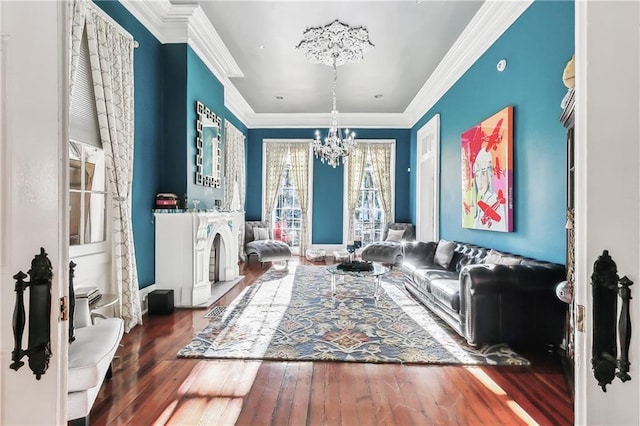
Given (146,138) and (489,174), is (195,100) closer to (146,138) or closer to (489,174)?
(146,138)

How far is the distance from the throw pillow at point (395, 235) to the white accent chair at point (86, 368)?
6.72 metres

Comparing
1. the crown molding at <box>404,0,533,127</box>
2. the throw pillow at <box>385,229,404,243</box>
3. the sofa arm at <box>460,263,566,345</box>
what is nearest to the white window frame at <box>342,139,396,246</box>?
the throw pillow at <box>385,229,404,243</box>

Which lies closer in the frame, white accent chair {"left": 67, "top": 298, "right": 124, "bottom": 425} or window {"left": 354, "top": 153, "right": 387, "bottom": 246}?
white accent chair {"left": 67, "top": 298, "right": 124, "bottom": 425}

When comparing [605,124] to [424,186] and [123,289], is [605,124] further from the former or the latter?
[424,186]

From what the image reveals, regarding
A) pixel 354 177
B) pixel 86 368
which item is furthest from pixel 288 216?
pixel 86 368

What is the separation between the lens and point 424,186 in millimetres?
7613

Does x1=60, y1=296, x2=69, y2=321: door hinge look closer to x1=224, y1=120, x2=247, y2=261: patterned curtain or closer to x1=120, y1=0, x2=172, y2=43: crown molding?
x1=120, y1=0, x2=172, y2=43: crown molding

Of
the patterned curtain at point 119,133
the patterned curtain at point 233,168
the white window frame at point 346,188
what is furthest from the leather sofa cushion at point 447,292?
the white window frame at point 346,188

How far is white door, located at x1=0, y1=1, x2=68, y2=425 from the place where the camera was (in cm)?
85

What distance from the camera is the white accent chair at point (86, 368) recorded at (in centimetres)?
180

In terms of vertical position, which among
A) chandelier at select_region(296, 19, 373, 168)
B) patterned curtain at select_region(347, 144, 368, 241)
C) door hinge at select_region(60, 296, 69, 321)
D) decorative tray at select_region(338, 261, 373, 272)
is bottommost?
decorative tray at select_region(338, 261, 373, 272)

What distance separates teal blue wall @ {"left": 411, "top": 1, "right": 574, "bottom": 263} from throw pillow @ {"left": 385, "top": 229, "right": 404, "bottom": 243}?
3357 mm

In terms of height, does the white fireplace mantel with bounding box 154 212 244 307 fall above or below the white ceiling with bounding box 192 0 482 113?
below

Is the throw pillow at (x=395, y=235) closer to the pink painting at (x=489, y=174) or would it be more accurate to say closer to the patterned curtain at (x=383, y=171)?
the patterned curtain at (x=383, y=171)
